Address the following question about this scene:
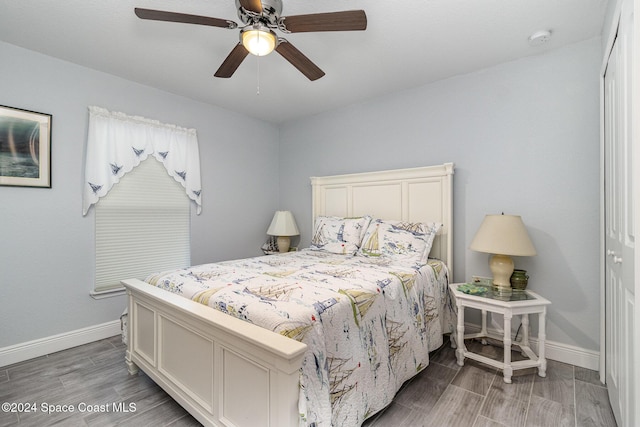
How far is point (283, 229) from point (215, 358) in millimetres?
2472

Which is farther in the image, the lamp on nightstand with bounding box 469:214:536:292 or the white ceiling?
the lamp on nightstand with bounding box 469:214:536:292

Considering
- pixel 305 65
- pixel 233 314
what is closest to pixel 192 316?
pixel 233 314

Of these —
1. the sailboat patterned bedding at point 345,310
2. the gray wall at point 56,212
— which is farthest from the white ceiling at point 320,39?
the sailboat patterned bedding at point 345,310

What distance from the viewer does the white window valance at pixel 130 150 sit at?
2.72 metres

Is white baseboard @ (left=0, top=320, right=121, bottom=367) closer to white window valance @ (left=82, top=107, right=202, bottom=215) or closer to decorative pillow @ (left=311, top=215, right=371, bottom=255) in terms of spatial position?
white window valance @ (left=82, top=107, right=202, bottom=215)

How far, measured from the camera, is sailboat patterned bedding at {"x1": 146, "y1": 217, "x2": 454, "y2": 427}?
1.33 meters

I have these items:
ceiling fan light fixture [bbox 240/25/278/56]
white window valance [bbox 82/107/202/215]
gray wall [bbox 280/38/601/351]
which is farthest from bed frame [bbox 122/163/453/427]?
ceiling fan light fixture [bbox 240/25/278/56]

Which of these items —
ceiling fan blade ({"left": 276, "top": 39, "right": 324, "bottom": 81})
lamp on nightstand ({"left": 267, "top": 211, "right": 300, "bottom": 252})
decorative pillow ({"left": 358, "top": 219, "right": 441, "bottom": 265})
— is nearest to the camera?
ceiling fan blade ({"left": 276, "top": 39, "right": 324, "bottom": 81})

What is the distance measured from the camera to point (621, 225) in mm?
1429

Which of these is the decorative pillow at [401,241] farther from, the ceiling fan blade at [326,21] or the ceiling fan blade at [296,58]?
the ceiling fan blade at [326,21]

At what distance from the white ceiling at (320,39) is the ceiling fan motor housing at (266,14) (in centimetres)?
Result: 38

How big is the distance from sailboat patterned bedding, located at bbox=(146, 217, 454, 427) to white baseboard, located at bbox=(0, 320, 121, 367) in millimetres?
1295

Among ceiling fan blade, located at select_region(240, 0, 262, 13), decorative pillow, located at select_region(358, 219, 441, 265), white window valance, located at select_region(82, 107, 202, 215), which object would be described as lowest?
decorative pillow, located at select_region(358, 219, 441, 265)

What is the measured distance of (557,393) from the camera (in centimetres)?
190
